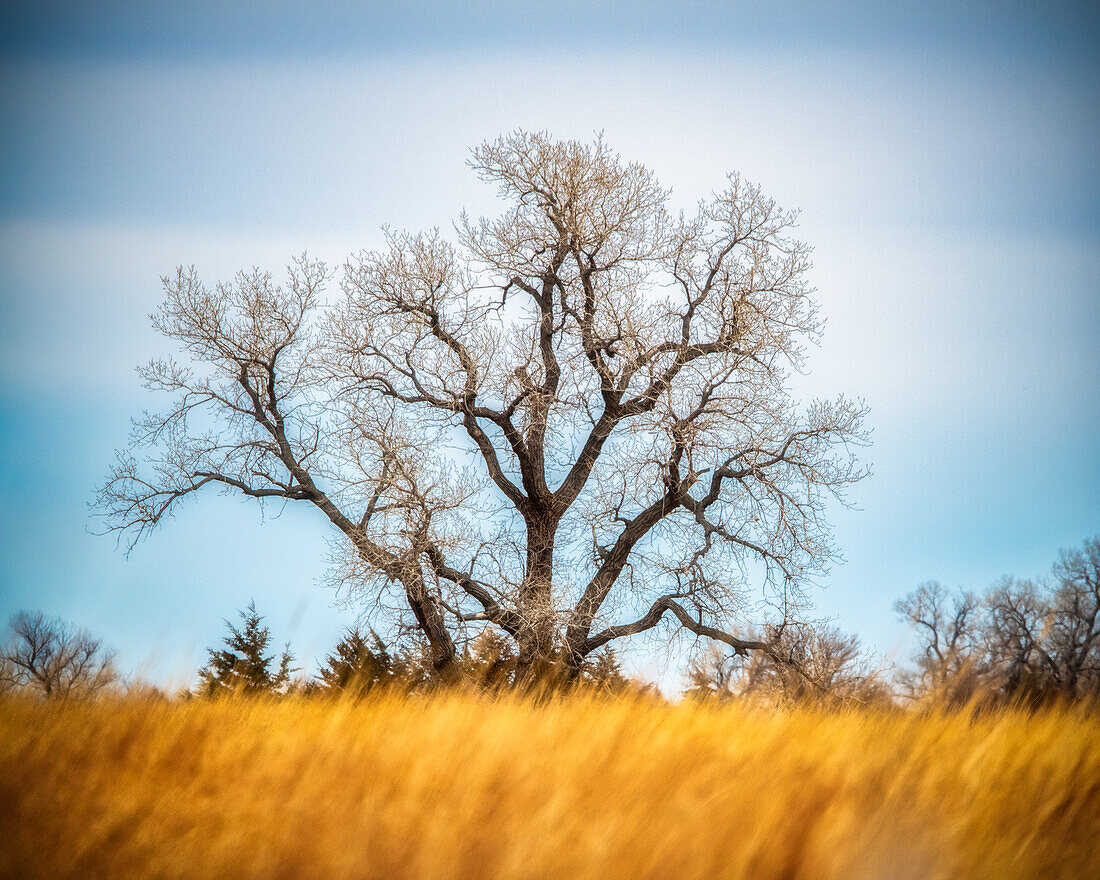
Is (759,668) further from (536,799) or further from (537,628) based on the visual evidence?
(536,799)

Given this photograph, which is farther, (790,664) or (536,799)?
(790,664)

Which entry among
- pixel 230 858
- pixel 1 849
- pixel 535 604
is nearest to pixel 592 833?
pixel 230 858

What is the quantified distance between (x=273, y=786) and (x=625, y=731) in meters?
1.76

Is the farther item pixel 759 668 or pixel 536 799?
pixel 759 668

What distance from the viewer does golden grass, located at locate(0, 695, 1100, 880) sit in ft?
10.5

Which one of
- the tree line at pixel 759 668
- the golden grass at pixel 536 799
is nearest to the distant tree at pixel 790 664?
the tree line at pixel 759 668

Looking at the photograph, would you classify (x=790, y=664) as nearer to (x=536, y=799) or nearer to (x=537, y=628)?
(x=537, y=628)

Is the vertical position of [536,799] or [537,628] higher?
[536,799]

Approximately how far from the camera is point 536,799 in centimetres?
345

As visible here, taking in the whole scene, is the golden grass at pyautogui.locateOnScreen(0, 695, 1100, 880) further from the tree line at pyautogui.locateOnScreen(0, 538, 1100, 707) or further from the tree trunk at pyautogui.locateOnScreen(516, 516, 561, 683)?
the tree trunk at pyautogui.locateOnScreen(516, 516, 561, 683)

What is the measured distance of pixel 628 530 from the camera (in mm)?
14156

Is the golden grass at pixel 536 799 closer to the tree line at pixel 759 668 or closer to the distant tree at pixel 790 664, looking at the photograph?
the tree line at pixel 759 668

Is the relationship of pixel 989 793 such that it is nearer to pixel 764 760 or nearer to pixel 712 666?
pixel 764 760

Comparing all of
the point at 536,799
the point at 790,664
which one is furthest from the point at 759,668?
the point at 536,799
